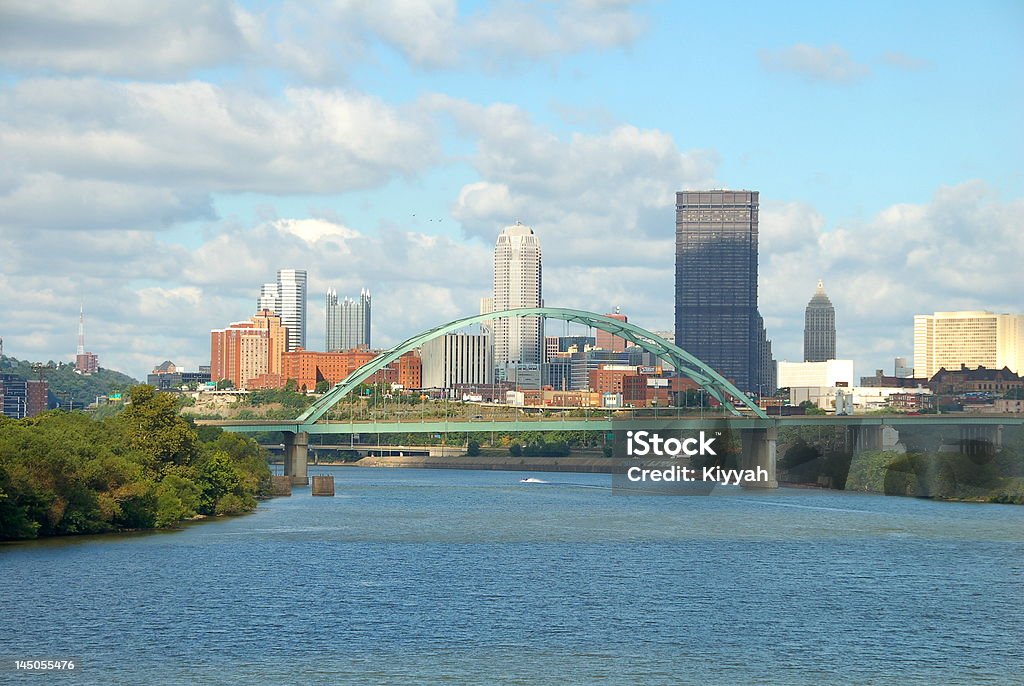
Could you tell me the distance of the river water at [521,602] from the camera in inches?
1399

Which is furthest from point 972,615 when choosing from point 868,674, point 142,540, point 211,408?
point 211,408

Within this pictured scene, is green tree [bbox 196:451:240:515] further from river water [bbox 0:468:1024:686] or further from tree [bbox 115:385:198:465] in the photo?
river water [bbox 0:468:1024:686]

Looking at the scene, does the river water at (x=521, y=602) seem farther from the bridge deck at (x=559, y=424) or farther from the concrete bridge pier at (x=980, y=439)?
the bridge deck at (x=559, y=424)

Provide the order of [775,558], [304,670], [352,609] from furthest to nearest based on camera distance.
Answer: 1. [775,558]
2. [352,609]
3. [304,670]

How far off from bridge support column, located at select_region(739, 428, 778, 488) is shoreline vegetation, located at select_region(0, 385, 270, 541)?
4111 centimetres

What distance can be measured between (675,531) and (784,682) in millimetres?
33337

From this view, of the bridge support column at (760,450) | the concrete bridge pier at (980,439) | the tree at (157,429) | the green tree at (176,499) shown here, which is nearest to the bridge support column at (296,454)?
the bridge support column at (760,450)

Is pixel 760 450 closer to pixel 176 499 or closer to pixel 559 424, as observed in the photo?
pixel 559 424

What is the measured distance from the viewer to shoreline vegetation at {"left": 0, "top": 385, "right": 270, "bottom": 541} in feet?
177

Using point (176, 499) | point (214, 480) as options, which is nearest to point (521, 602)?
point (176, 499)

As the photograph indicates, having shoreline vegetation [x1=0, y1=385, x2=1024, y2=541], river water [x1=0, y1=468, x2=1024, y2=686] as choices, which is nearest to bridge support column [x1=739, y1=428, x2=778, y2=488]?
shoreline vegetation [x1=0, y1=385, x2=1024, y2=541]

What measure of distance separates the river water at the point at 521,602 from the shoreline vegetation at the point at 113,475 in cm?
133

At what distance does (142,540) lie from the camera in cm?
5741

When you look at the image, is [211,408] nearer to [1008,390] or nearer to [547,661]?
[1008,390]
